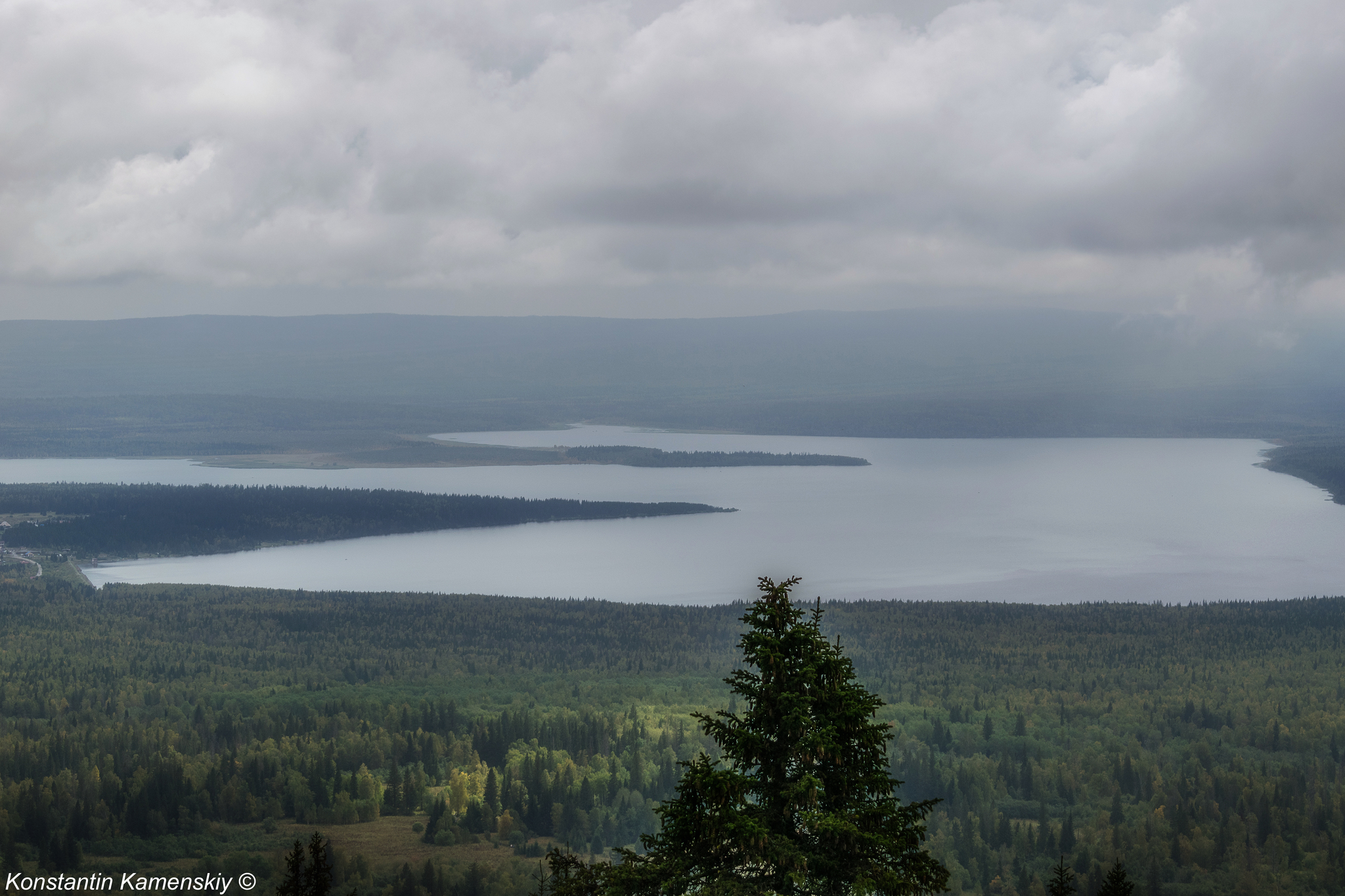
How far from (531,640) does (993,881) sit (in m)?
71.3

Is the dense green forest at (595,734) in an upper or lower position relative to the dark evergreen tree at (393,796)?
upper

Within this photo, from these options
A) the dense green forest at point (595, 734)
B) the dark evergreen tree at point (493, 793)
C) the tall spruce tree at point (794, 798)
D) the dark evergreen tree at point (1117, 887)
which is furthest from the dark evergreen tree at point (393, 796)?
the tall spruce tree at point (794, 798)

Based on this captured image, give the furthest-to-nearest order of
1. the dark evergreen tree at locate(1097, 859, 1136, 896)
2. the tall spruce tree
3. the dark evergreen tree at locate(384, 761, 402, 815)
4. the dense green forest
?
the dark evergreen tree at locate(384, 761, 402, 815), the dense green forest, the dark evergreen tree at locate(1097, 859, 1136, 896), the tall spruce tree

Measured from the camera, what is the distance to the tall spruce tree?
1557 centimetres

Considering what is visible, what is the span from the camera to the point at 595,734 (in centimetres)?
8075

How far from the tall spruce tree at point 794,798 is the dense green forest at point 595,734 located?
4072 cm

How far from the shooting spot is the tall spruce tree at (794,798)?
15570 mm

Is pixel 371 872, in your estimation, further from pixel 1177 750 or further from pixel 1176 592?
pixel 1176 592

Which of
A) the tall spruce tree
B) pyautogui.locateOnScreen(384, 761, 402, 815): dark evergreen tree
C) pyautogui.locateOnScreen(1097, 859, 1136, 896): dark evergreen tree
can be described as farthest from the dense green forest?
the tall spruce tree

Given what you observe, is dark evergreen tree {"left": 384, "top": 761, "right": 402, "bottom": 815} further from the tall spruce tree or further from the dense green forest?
the tall spruce tree

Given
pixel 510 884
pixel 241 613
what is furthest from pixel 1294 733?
pixel 241 613

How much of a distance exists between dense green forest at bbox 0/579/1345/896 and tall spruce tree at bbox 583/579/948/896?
40719 millimetres

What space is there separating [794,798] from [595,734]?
66.9 metres

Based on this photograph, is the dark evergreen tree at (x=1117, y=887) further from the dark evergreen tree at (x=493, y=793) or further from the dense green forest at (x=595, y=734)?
the dark evergreen tree at (x=493, y=793)
